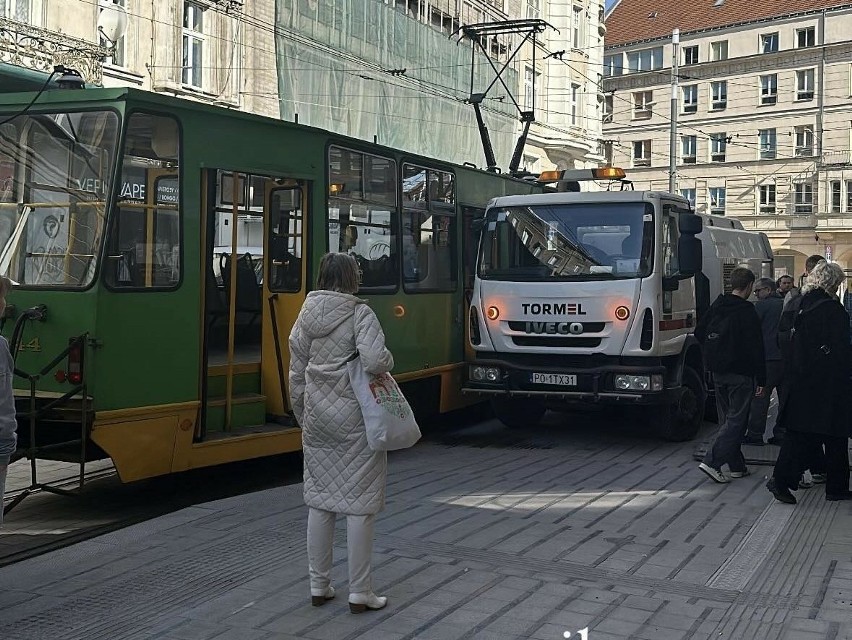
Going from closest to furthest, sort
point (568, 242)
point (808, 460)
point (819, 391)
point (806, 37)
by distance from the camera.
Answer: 1. point (819, 391)
2. point (808, 460)
3. point (568, 242)
4. point (806, 37)

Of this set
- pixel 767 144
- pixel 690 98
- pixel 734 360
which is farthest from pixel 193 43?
pixel 690 98

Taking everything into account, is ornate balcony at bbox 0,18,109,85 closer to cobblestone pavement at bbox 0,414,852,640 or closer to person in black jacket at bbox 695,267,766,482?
cobblestone pavement at bbox 0,414,852,640

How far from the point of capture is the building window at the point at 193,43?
75.8 ft

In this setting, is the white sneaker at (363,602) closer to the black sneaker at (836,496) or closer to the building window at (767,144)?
the black sneaker at (836,496)

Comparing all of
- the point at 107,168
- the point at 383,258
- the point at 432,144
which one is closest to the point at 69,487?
the point at 107,168

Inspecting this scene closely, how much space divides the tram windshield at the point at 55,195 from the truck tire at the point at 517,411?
6022 millimetres

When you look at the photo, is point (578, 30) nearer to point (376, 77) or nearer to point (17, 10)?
point (376, 77)

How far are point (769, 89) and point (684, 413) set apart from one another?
56894 millimetres

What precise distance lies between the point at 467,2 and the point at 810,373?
2785 centimetres

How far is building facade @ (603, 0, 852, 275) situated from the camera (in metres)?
61.2

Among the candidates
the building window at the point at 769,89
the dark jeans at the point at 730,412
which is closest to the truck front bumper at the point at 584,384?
the dark jeans at the point at 730,412

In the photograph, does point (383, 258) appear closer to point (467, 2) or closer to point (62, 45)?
point (62, 45)

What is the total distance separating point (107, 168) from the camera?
8.05 meters

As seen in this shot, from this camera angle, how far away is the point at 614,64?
72.5m
